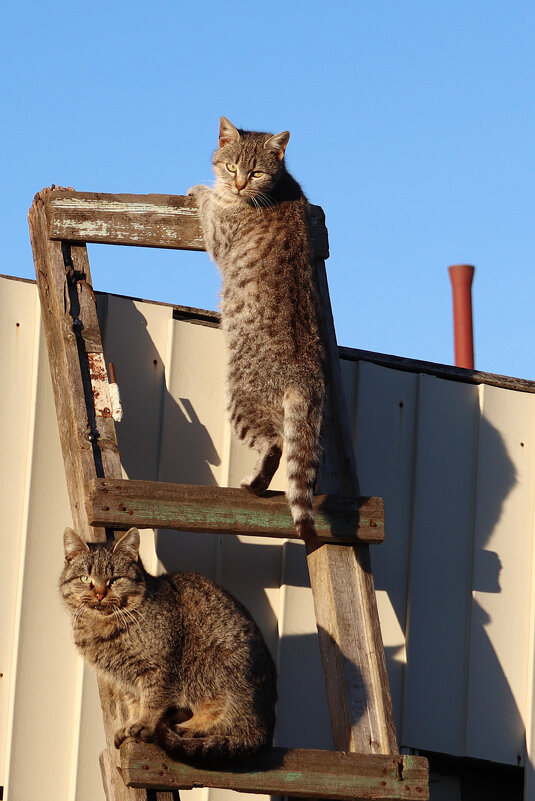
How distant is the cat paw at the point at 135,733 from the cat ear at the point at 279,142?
2.75 metres

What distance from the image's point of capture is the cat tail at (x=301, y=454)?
13.2 ft

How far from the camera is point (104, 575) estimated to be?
4023mm

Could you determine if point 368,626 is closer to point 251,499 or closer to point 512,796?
point 251,499

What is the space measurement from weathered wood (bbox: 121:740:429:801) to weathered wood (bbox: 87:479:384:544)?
30.4 inches

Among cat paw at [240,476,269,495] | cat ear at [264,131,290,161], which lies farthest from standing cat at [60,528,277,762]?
cat ear at [264,131,290,161]

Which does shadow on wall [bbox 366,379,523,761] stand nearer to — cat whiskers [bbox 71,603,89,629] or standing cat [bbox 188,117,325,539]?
standing cat [bbox 188,117,325,539]

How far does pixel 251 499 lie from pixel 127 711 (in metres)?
0.87

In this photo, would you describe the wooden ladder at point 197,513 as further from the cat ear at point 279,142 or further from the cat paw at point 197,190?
the cat ear at point 279,142

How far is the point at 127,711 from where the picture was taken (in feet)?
13.1

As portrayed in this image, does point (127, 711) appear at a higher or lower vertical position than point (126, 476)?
lower

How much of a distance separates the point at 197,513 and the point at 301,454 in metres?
0.45

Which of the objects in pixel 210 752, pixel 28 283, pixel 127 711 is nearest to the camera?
pixel 210 752

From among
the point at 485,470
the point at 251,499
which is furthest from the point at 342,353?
the point at 251,499

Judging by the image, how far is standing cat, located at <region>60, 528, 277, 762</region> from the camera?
3877 mm
